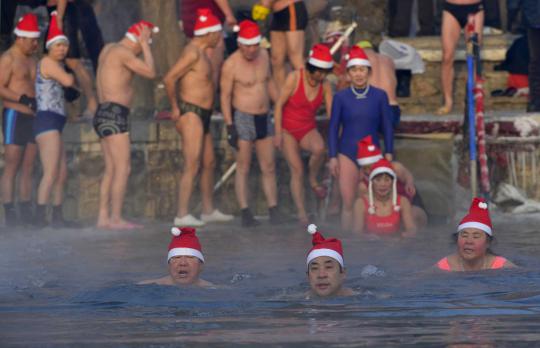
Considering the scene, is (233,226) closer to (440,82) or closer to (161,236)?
(161,236)

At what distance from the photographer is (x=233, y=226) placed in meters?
16.5

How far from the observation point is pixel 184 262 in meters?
12.2

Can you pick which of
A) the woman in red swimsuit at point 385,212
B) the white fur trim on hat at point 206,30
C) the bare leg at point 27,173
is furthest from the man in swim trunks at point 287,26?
the bare leg at point 27,173

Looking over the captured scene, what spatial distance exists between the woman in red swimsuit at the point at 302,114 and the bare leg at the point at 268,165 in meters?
0.16

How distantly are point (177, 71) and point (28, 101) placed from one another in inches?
63.1

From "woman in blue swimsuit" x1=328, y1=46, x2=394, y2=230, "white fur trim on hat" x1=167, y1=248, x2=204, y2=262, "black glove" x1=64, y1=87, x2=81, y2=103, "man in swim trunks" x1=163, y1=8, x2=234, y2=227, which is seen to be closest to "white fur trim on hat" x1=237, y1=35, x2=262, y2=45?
"man in swim trunks" x1=163, y1=8, x2=234, y2=227

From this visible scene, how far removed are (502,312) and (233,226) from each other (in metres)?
6.40

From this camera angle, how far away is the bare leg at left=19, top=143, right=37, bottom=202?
16.3 m

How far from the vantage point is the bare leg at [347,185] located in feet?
52.7

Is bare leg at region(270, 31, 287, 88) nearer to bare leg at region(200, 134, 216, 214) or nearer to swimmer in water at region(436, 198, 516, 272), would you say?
bare leg at region(200, 134, 216, 214)

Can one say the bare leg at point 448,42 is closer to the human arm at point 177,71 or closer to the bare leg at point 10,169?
the human arm at point 177,71

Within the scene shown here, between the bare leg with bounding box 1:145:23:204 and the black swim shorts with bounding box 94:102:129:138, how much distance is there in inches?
36.7

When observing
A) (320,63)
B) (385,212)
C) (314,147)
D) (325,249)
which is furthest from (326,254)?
(314,147)

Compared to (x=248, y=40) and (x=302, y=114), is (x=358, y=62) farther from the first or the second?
(x=248, y=40)
